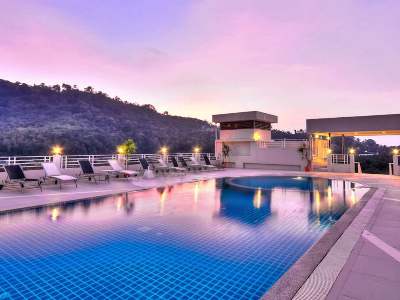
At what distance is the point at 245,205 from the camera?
24.9ft

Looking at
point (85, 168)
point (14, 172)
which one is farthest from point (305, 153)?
point (14, 172)

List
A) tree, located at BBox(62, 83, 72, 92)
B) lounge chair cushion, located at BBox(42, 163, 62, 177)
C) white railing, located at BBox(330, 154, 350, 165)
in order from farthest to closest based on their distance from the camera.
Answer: tree, located at BBox(62, 83, 72, 92) → white railing, located at BBox(330, 154, 350, 165) → lounge chair cushion, located at BBox(42, 163, 62, 177)

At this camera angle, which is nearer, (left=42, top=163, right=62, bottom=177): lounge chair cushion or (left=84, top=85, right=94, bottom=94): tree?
(left=42, top=163, right=62, bottom=177): lounge chair cushion

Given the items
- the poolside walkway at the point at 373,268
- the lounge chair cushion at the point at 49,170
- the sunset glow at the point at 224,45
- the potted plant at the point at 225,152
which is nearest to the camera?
the poolside walkway at the point at 373,268

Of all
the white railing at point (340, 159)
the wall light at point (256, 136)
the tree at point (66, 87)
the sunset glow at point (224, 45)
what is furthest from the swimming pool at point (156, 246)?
the tree at point (66, 87)

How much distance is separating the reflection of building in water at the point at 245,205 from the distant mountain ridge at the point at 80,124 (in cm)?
3549

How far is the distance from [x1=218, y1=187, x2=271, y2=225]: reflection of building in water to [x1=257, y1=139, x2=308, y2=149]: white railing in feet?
32.1

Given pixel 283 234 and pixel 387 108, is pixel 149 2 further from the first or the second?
pixel 387 108

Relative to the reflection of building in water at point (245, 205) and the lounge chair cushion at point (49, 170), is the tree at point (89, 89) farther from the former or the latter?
the reflection of building in water at point (245, 205)

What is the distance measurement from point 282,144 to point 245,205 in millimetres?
13055

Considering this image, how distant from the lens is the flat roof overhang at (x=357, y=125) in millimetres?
14945

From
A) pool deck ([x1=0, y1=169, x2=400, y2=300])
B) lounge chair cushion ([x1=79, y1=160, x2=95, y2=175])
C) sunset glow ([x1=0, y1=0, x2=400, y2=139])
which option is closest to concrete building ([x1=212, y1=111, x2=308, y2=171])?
sunset glow ([x1=0, y1=0, x2=400, y2=139])

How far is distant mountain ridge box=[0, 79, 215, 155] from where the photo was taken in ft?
124

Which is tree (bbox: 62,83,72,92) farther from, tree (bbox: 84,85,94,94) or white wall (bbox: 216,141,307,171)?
white wall (bbox: 216,141,307,171)
